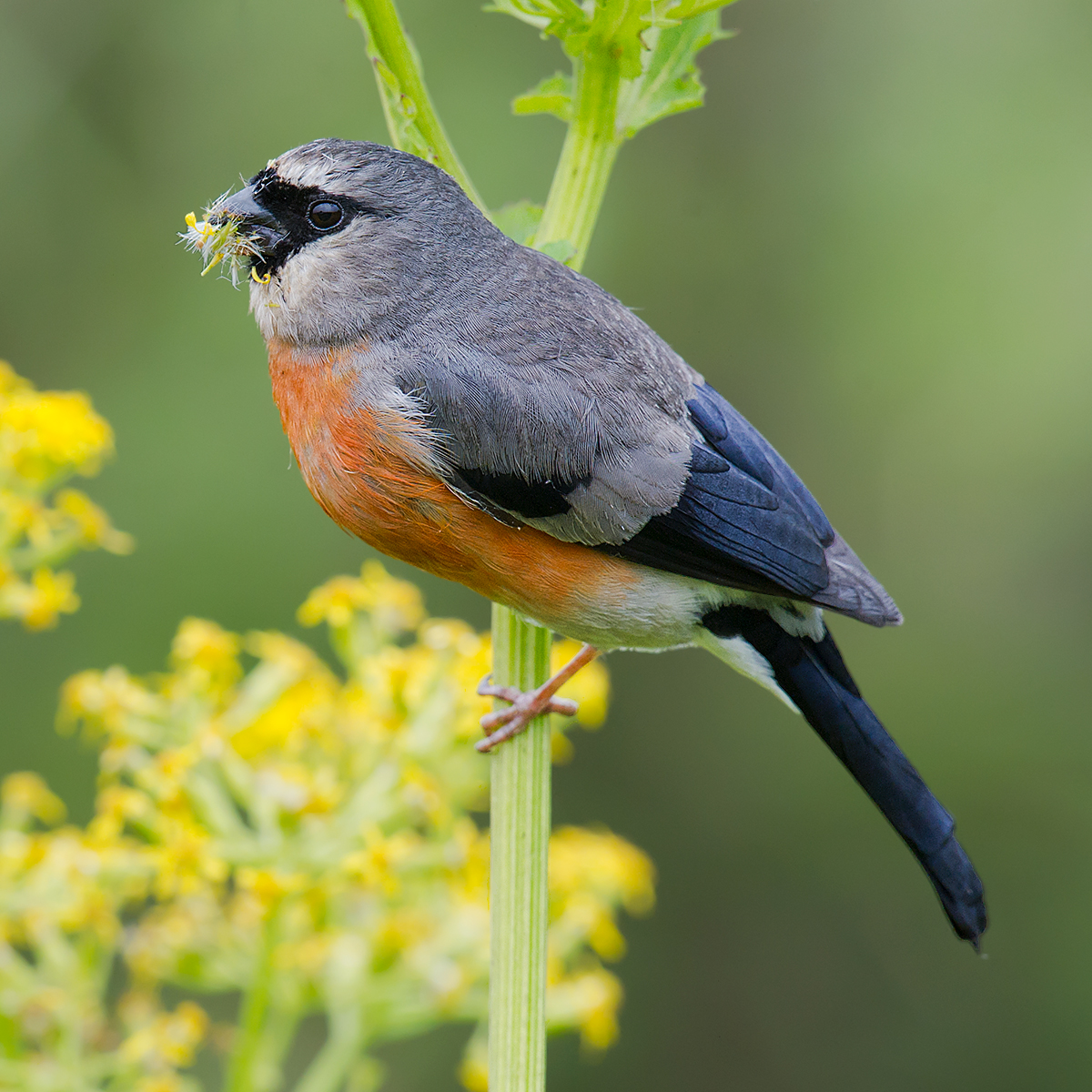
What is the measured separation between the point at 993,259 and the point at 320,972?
431cm

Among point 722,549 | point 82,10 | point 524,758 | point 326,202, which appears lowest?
point 524,758

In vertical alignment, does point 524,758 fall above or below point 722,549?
below

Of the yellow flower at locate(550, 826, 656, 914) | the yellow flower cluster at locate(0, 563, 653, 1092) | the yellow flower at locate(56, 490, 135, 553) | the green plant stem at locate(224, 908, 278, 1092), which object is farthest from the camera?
the yellow flower at locate(550, 826, 656, 914)

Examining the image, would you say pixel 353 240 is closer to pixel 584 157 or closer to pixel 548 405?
pixel 548 405

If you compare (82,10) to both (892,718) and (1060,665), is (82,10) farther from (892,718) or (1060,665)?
(1060,665)

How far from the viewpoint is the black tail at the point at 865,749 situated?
7.75ft

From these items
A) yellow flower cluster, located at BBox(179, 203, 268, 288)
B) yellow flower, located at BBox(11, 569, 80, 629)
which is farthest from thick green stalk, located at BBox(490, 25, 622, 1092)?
yellow flower, located at BBox(11, 569, 80, 629)

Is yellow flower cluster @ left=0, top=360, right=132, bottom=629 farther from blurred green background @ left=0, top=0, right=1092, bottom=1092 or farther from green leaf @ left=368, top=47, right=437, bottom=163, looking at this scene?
blurred green background @ left=0, top=0, right=1092, bottom=1092

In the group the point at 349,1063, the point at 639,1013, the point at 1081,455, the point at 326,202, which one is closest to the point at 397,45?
the point at 326,202

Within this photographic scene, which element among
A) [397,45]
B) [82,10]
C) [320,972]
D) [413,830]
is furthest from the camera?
[82,10]

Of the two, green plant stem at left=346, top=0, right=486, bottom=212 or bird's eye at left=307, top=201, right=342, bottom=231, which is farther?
bird's eye at left=307, top=201, right=342, bottom=231

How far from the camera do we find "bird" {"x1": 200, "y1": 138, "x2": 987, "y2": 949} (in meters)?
2.35

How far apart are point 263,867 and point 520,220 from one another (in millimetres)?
1113

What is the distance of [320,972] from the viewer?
217 centimetres
